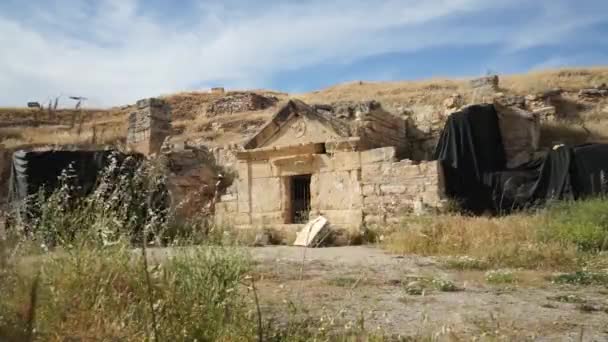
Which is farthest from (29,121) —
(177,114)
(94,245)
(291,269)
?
(94,245)

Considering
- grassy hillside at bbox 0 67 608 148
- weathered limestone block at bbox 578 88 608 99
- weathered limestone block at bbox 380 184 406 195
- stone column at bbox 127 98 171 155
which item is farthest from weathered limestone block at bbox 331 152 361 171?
weathered limestone block at bbox 578 88 608 99

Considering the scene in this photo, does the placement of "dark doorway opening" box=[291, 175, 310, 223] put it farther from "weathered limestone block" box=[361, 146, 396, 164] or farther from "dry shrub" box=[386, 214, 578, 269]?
"dry shrub" box=[386, 214, 578, 269]

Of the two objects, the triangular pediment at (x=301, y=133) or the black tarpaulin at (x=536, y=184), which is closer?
the black tarpaulin at (x=536, y=184)

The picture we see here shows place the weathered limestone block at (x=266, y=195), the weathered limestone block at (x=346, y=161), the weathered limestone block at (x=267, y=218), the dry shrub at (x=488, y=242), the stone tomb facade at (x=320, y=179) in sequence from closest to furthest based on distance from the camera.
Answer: the dry shrub at (x=488, y=242) → the stone tomb facade at (x=320, y=179) → the weathered limestone block at (x=346, y=161) → the weathered limestone block at (x=267, y=218) → the weathered limestone block at (x=266, y=195)

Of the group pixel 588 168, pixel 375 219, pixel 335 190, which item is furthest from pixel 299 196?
pixel 588 168

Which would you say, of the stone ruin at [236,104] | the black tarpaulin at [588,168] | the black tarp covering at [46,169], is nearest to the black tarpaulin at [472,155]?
the black tarpaulin at [588,168]

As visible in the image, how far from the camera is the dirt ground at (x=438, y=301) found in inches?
164

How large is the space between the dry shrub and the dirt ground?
3.13 ft

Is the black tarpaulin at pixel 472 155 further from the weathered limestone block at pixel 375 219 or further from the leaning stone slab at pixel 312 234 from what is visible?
the leaning stone slab at pixel 312 234

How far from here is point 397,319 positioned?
4527 mm

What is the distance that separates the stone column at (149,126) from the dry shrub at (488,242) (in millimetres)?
10835

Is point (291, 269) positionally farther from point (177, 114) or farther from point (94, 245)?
point (177, 114)

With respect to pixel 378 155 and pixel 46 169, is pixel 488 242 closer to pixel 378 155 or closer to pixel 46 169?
pixel 378 155

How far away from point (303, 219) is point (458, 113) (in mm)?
5304
